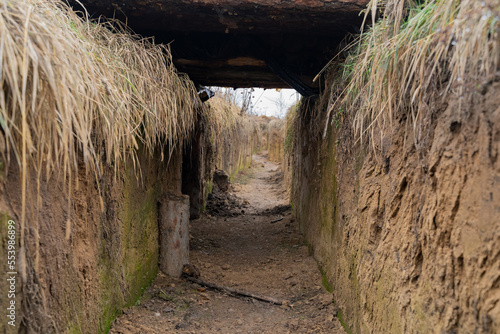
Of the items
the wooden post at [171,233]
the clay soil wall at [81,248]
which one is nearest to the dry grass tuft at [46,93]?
the clay soil wall at [81,248]

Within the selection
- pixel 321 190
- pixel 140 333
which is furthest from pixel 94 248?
pixel 321 190

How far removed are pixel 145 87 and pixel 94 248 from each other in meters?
1.32

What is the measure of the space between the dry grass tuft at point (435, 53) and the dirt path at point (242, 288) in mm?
1975

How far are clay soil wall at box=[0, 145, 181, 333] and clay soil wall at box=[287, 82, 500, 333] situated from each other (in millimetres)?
1566

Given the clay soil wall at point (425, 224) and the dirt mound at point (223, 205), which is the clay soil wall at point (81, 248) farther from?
the dirt mound at point (223, 205)

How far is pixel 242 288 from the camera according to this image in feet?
13.0

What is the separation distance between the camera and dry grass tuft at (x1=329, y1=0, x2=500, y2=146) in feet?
4.15

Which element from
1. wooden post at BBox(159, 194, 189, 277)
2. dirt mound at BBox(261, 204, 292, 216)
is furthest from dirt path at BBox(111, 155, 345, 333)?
dirt mound at BBox(261, 204, 292, 216)

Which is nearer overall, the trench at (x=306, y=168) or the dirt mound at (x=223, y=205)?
the trench at (x=306, y=168)

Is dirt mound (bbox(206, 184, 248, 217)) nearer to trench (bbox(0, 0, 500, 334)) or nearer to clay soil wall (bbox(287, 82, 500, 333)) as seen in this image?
trench (bbox(0, 0, 500, 334))

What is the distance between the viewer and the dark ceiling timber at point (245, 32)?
2.98 meters

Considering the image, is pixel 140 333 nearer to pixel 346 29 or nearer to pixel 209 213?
→ pixel 346 29

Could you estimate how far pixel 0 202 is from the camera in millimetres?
1404

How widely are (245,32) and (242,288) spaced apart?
264 centimetres
